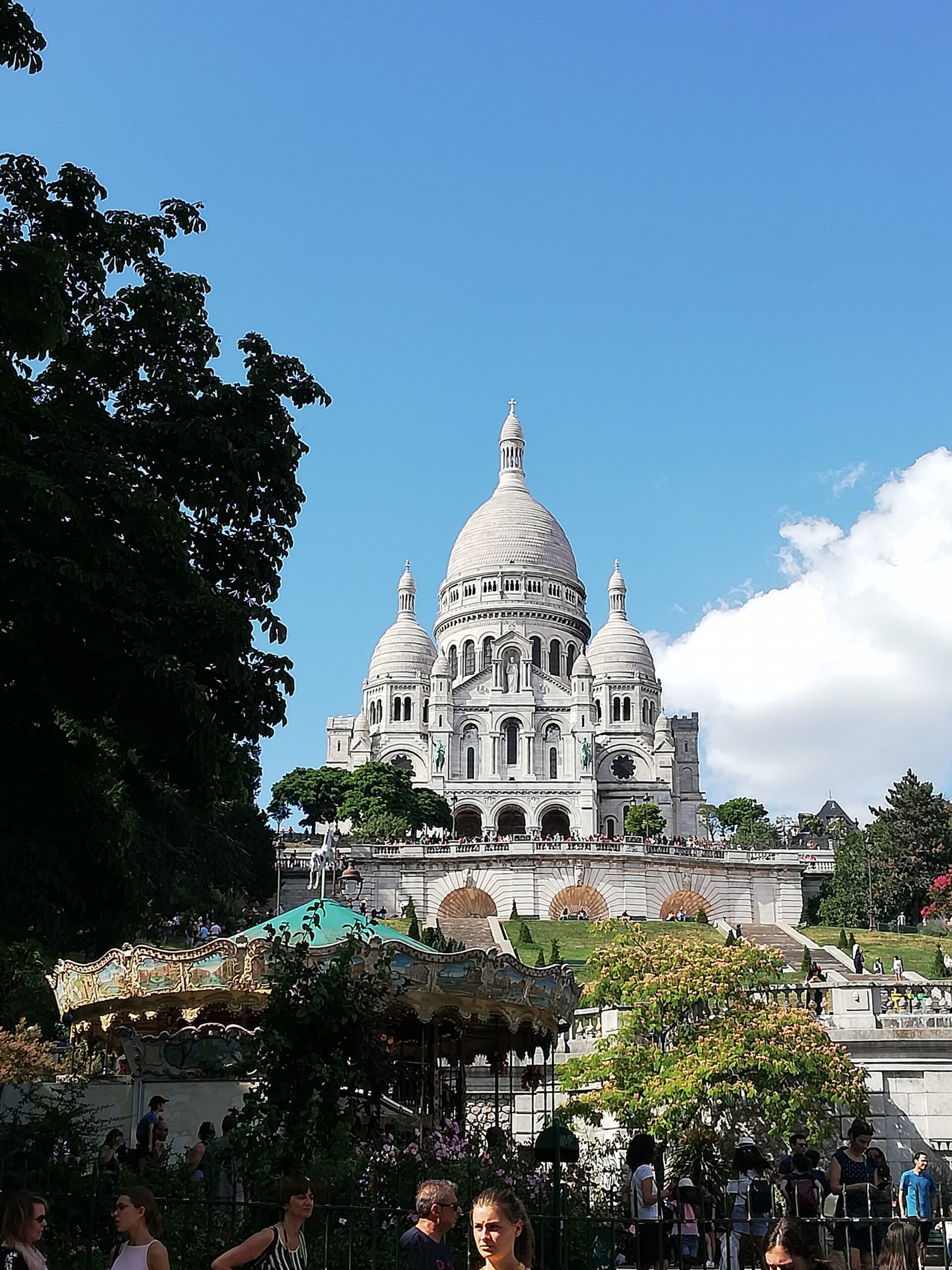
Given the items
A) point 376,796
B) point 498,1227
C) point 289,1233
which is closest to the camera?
point 498,1227

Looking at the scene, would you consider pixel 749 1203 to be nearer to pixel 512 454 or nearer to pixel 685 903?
pixel 685 903

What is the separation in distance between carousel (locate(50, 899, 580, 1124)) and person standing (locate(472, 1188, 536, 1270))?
26.8 ft

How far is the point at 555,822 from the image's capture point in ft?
305

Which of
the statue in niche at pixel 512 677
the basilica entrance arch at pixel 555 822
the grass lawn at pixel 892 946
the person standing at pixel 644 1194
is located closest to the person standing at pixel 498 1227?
the person standing at pixel 644 1194

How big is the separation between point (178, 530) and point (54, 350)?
2.22 metres

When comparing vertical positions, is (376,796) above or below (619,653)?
below

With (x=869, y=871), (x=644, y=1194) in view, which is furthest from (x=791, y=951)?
(x=644, y=1194)

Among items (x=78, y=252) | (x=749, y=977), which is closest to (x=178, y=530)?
(x=78, y=252)

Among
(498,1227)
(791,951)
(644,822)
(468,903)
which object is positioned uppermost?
(644,822)

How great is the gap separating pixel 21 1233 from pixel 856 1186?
8201 millimetres

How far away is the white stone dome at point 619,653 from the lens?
344 feet

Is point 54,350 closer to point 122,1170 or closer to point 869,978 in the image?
point 122,1170

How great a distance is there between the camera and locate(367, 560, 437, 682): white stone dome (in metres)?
104

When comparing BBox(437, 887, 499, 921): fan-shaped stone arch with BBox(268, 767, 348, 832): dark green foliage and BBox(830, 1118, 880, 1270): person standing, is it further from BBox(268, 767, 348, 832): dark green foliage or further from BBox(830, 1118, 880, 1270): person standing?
BBox(830, 1118, 880, 1270): person standing
